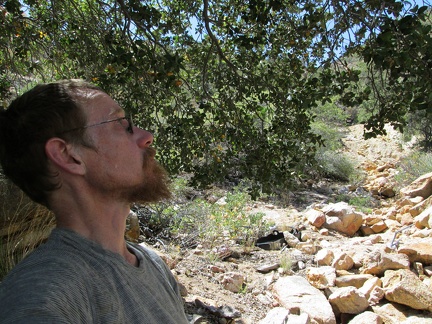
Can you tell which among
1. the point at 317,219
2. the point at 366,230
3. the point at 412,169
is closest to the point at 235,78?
the point at 317,219

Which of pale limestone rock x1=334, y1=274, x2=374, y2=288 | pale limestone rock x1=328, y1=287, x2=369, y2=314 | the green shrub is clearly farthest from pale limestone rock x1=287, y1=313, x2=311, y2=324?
the green shrub

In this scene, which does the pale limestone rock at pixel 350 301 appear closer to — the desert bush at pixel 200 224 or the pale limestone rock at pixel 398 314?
the pale limestone rock at pixel 398 314

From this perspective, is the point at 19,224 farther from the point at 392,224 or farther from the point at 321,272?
the point at 392,224

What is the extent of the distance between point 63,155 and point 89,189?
0.43ft

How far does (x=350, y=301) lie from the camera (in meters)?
4.69

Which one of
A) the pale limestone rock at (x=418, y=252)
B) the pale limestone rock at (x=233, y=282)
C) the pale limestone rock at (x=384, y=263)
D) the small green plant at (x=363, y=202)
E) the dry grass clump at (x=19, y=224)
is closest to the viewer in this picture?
the dry grass clump at (x=19, y=224)

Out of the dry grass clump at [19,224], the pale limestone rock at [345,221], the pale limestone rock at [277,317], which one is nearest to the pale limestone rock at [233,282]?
the pale limestone rock at [277,317]

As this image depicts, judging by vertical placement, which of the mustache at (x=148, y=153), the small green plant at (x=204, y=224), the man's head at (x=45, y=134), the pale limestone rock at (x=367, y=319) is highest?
the man's head at (x=45, y=134)

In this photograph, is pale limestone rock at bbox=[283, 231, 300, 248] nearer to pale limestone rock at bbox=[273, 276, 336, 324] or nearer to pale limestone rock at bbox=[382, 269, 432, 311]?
pale limestone rock at bbox=[273, 276, 336, 324]

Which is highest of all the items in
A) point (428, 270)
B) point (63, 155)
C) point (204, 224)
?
point (63, 155)

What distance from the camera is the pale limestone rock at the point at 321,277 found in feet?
17.9

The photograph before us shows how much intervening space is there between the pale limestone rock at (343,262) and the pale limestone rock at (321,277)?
0.21 metres

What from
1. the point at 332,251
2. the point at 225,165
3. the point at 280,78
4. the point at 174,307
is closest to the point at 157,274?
the point at 174,307

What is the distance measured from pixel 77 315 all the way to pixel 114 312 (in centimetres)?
14
